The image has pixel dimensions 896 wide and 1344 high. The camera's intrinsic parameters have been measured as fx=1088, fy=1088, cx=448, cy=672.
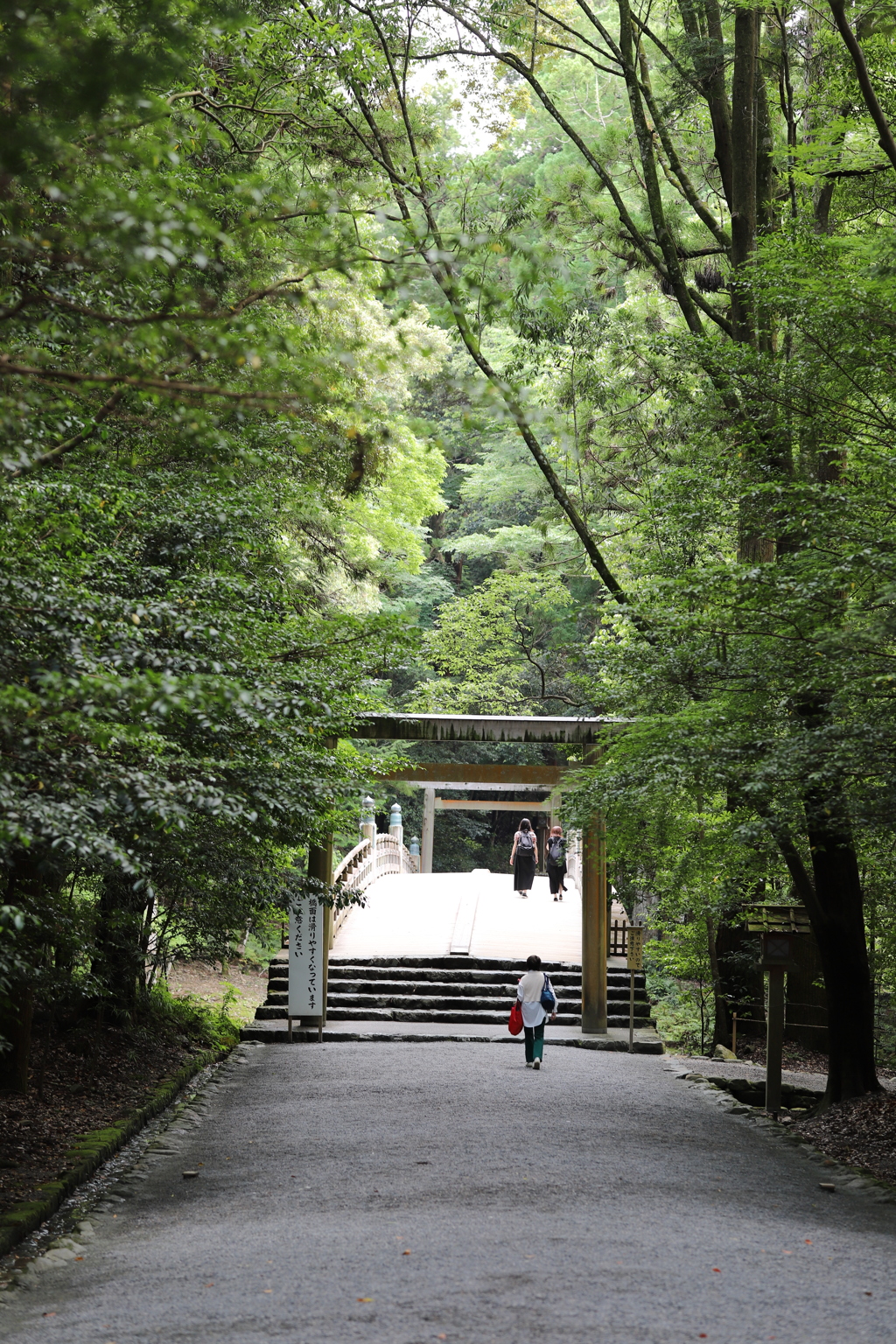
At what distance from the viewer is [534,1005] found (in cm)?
1050

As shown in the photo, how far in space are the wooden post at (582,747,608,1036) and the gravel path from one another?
397 centimetres

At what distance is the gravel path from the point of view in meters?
3.71

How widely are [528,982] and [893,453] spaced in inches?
241

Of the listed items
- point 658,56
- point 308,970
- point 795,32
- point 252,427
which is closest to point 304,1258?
point 252,427

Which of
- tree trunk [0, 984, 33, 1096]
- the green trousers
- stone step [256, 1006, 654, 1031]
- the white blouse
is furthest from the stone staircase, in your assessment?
tree trunk [0, 984, 33, 1096]

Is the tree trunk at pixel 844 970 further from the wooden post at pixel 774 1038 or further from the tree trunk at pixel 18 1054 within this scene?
the tree trunk at pixel 18 1054

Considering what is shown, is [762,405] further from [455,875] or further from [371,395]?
[455,875]

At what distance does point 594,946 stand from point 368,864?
7.28 m

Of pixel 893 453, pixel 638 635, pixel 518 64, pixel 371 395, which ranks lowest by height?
pixel 638 635

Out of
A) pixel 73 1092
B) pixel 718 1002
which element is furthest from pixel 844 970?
pixel 73 1092

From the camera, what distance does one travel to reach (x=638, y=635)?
29.5 feet

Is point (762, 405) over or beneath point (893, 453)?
over

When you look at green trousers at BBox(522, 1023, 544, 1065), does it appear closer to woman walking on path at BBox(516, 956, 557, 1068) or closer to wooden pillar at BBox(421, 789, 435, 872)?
woman walking on path at BBox(516, 956, 557, 1068)

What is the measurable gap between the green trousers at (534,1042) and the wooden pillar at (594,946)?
2.43 m
